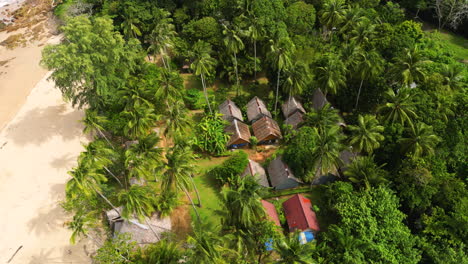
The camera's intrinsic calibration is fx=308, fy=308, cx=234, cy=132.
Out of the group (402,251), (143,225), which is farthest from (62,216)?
(402,251)

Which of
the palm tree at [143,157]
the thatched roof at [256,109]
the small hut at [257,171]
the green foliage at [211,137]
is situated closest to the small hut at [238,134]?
the green foliage at [211,137]

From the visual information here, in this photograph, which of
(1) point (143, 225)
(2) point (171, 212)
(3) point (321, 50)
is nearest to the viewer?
(1) point (143, 225)

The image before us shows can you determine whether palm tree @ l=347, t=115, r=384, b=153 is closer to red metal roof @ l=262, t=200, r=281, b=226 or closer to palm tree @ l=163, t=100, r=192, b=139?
red metal roof @ l=262, t=200, r=281, b=226

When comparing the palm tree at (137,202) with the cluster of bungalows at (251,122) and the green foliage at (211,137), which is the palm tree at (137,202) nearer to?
the green foliage at (211,137)

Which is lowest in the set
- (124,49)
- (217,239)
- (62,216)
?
(62,216)

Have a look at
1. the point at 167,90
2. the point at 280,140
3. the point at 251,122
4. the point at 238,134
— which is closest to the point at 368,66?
the point at 280,140

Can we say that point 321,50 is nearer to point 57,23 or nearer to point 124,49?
point 124,49
